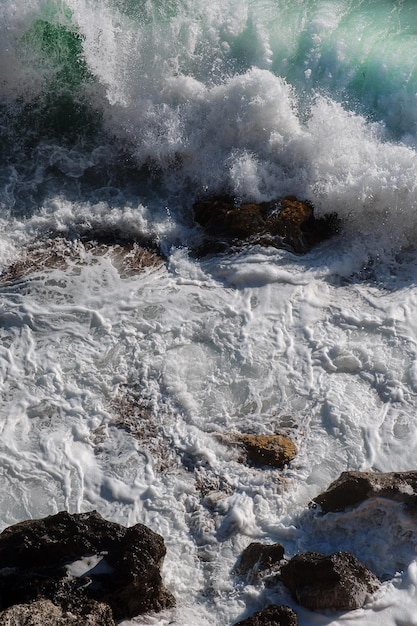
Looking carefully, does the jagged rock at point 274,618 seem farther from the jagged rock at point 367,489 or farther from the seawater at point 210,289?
the jagged rock at point 367,489

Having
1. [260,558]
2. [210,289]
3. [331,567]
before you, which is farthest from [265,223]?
[331,567]

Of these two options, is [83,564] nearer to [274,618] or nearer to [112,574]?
[112,574]

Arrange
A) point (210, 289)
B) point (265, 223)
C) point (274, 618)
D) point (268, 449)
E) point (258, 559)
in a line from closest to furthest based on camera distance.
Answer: point (274, 618) → point (258, 559) → point (268, 449) → point (210, 289) → point (265, 223)

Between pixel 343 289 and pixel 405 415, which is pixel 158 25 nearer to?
pixel 343 289

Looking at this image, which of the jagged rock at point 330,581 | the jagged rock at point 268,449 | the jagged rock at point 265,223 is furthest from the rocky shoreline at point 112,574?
the jagged rock at point 265,223

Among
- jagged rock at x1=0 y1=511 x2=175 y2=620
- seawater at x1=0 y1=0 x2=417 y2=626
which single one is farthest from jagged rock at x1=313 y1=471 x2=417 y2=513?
jagged rock at x1=0 y1=511 x2=175 y2=620

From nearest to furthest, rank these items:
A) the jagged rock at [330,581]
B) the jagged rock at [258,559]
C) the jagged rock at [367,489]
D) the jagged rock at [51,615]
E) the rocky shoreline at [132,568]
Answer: the jagged rock at [51,615]
the rocky shoreline at [132,568]
the jagged rock at [330,581]
the jagged rock at [258,559]
the jagged rock at [367,489]
